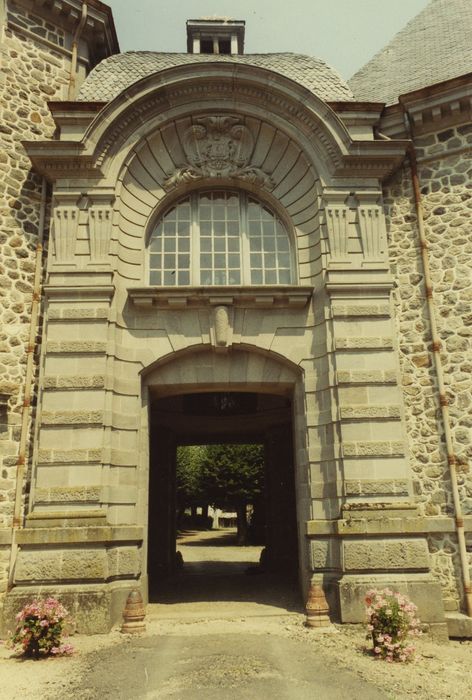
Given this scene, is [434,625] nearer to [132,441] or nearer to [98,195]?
[132,441]

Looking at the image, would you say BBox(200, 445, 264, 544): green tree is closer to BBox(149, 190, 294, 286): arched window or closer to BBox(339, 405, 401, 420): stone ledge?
BBox(149, 190, 294, 286): arched window

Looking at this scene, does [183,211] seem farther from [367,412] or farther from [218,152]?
[367,412]

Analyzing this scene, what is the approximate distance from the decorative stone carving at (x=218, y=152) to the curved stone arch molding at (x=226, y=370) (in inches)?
131

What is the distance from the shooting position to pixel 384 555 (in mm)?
8430

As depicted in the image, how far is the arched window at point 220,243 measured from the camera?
10.5 m

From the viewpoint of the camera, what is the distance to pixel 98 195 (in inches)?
398

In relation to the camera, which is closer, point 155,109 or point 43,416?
point 43,416

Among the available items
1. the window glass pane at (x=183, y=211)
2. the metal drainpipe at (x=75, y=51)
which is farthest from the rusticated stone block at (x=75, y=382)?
the metal drainpipe at (x=75, y=51)

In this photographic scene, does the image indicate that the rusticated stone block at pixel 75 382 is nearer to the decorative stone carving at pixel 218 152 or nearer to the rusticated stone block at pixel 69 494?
the rusticated stone block at pixel 69 494

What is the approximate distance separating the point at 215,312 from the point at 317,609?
505cm

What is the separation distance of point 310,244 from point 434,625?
6595 millimetres

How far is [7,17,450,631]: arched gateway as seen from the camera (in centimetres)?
855

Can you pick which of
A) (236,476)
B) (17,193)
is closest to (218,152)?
(17,193)

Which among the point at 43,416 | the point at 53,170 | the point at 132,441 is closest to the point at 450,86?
the point at 53,170
